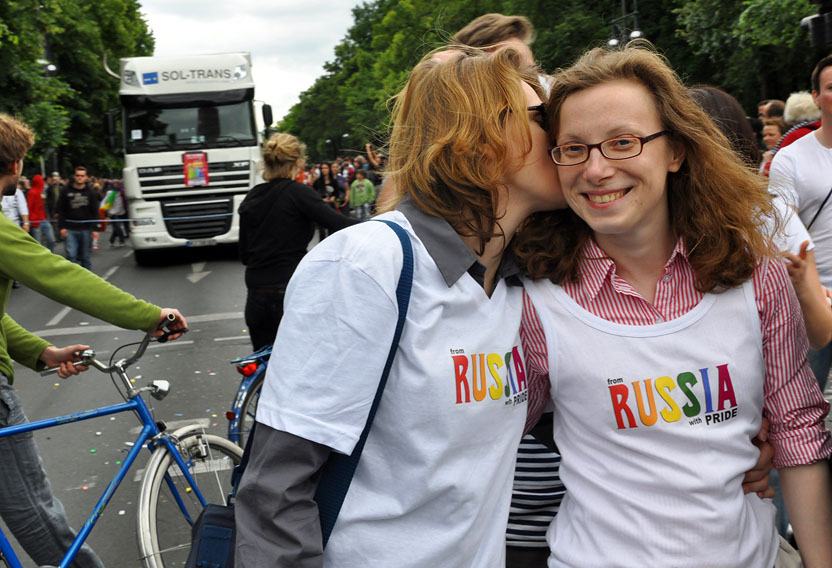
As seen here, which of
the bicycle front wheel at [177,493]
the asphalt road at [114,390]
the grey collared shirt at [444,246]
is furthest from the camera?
the asphalt road at [114,390]

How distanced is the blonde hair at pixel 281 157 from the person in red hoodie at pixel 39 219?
13415 millimetres

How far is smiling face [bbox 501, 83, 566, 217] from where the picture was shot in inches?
68.0

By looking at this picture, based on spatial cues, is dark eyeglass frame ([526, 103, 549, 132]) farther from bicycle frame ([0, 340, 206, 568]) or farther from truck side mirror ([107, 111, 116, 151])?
truck side mirror ([107, 111, 116, 151])

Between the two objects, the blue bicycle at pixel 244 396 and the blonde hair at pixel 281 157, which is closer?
the blue bicycle at pixel 244 396

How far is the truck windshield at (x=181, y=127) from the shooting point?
51.2 feet

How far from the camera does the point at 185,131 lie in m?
15.6

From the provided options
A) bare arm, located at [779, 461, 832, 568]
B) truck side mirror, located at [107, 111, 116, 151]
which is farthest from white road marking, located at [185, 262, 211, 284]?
bare arm, located at [779, 461, 832, 568]

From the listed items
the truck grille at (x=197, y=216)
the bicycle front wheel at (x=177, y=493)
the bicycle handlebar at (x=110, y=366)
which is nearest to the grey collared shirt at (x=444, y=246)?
the bicycle handlebar at (x=110, y=366)

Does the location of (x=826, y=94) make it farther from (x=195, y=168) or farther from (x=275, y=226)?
(x=195, y=168)

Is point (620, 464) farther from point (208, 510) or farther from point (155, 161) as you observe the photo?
point (155, 161)

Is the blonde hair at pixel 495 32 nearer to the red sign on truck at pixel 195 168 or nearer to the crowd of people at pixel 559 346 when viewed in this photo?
the crowd of people at pixel 559 346

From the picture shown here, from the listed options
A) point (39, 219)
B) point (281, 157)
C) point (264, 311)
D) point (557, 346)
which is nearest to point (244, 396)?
point (264, 311)

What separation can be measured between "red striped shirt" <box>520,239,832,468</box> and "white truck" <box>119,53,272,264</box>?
46.8 ft

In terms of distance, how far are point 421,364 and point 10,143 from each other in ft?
8.07
